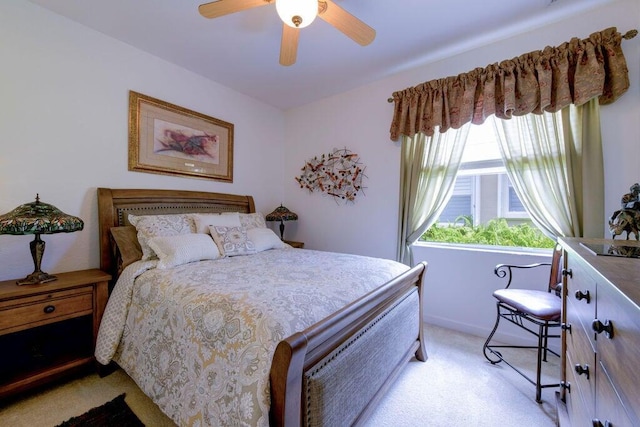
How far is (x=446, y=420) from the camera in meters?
1.53

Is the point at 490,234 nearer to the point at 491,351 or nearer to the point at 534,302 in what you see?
the point at 534,302

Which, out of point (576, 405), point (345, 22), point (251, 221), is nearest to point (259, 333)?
point (576, 405)

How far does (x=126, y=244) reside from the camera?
217 centimetres

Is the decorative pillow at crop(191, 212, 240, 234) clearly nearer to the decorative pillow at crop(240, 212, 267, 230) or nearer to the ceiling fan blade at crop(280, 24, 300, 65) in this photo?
the decorative pillow at crop(240, 212, 267, 230)

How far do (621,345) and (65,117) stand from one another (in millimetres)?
3370

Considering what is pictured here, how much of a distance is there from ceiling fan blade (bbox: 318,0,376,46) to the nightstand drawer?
8.08ft

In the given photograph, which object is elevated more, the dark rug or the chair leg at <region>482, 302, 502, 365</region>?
the chair leg at <region>482, 302, 502, 365</region>

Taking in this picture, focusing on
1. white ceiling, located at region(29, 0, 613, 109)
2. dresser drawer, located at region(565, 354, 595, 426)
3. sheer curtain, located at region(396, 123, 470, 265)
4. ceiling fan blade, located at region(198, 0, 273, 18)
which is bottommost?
dresser drawer, located at region(565, 354, 595, 426)

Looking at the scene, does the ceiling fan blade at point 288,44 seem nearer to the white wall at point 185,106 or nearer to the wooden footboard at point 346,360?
the white wall at point 185,106

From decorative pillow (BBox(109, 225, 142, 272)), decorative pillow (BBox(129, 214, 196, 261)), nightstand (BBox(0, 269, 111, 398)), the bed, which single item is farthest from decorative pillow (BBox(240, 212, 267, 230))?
nightstand (BBox(0, 269, 111, 398))

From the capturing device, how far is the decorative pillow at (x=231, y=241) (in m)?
2.35

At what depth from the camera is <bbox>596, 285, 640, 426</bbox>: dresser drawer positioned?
537 mm

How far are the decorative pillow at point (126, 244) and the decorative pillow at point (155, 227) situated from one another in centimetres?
7

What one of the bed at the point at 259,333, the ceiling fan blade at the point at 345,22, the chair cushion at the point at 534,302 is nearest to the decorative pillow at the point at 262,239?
the bed at the point at 259,333
